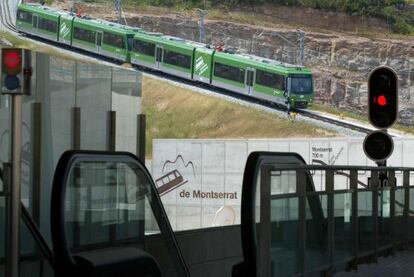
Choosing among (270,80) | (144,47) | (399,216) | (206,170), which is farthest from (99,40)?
(399,216)

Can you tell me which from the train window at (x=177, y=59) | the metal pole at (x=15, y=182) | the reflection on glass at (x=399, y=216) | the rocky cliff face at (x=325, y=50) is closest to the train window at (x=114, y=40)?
the train window at (x=177, y=59)

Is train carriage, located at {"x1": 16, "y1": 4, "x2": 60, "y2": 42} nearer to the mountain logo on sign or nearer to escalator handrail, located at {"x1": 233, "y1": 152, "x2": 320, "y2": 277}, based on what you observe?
the mountain logo on sign

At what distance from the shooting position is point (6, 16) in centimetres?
10594

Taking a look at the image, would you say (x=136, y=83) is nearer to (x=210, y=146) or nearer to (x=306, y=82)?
(x=210, y=146)

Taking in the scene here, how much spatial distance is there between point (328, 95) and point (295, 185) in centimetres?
9061

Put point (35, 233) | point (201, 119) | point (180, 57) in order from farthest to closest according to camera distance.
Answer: point (201, 119) < point (180, 57) < point (35, 233)

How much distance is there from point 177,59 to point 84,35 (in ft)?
30.7

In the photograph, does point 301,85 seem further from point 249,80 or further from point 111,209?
point 111,209

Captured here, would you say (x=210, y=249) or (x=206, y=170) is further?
(x=206, y=170)

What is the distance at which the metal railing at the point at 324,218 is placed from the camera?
9.23 metres

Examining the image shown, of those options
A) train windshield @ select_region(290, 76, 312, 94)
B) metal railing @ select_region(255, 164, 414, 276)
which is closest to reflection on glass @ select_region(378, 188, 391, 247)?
metal railing @ select_region(255, 164, 414, 276)

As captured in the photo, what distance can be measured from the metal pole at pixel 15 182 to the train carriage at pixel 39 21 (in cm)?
8046

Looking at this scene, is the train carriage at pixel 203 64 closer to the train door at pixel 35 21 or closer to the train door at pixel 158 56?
the train door at pixel 158 56

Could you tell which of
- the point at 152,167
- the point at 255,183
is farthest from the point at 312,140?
the point at 255,183
